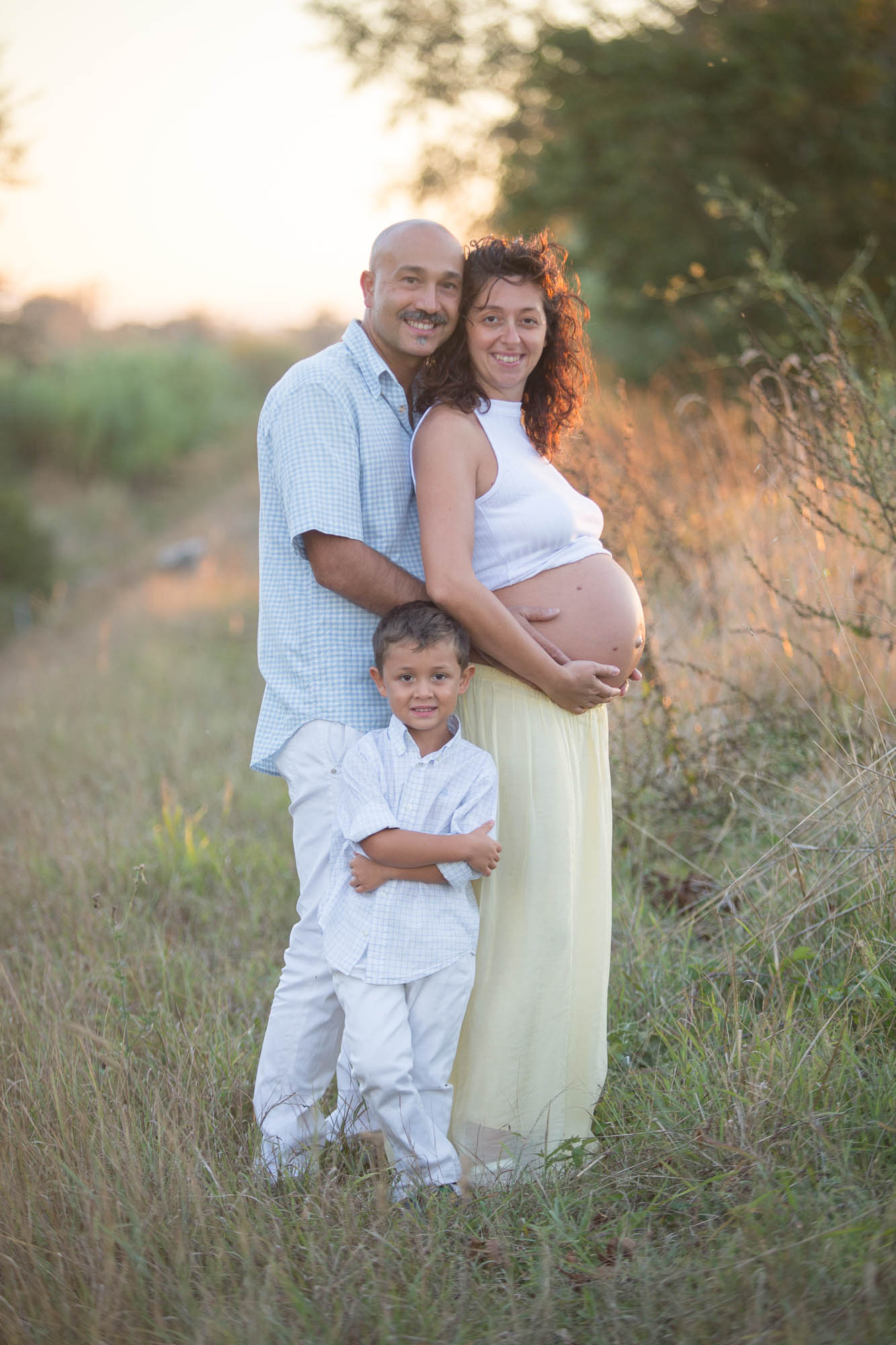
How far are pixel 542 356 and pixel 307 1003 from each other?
1.79 meters

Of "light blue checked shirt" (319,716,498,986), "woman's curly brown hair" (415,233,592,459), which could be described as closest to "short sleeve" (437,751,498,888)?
"light blue checked shirt" (319,716,498,986)

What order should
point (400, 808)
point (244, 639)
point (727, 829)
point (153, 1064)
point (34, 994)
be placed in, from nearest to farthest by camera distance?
point (400, 808) → point (153, 1064) → point (34, 994) → point (727, 829) → point (244, 639)

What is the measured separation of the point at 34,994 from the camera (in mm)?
3271

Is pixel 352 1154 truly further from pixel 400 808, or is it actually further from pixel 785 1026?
pixel 785 1026

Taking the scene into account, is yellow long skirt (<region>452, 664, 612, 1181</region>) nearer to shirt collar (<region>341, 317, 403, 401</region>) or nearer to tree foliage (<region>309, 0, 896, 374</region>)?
shirt collar (<region>341, 317, 403, 401</region>)

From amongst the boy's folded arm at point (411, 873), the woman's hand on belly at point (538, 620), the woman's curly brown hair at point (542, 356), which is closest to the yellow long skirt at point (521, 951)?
the woman's hand on belly at point (538, 620)

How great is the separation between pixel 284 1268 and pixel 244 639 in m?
7.70

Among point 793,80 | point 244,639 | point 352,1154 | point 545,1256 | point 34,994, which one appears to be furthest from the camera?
point 793,80

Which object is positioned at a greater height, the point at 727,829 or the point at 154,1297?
the point at 727,829

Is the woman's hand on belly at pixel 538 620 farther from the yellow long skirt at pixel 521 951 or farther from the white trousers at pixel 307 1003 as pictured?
the white trousers at pixel 307 1003

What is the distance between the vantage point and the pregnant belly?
102 inches

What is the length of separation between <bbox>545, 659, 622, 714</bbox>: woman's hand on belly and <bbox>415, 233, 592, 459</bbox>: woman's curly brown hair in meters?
0.60

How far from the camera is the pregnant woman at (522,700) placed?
8.27ft

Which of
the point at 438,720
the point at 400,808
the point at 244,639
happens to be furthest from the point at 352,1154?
the point at 244,639
